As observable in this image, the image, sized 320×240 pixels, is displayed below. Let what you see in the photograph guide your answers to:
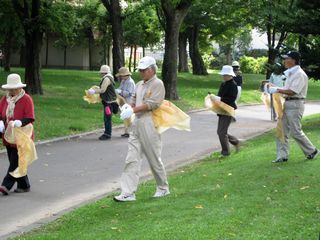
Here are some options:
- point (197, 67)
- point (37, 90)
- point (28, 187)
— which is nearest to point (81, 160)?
point (28, 187)

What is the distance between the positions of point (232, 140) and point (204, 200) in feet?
16.8

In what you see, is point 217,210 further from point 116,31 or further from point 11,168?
point 116,31

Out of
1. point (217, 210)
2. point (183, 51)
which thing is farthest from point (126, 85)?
point (183, 51)

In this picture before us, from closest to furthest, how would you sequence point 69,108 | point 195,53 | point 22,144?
point 22,144, point 69,108, point 195,53

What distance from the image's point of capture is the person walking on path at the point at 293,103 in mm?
10297

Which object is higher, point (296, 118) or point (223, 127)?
point (296, 118)

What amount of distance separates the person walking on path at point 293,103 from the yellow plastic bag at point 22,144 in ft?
13.2

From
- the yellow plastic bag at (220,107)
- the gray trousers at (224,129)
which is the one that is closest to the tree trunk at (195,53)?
the gray trousers at (224,129)

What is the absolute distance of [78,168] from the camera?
38.0 feet

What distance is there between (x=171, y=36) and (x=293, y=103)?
15.5 m

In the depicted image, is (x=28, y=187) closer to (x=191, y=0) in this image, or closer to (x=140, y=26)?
(x=191, y=0)

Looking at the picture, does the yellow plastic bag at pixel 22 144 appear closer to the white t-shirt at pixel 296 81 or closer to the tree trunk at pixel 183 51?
the white t-shirt at pixel 296 81

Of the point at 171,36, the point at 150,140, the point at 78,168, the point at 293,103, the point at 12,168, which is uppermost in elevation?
the point at 171,36

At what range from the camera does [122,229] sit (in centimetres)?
688
